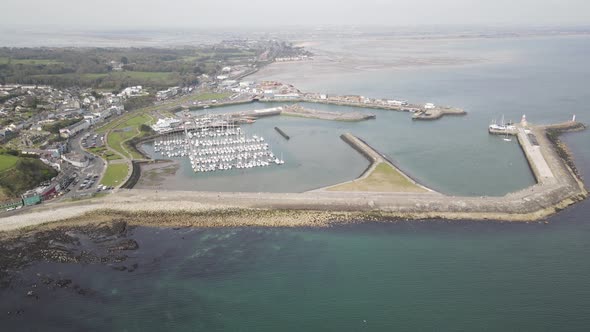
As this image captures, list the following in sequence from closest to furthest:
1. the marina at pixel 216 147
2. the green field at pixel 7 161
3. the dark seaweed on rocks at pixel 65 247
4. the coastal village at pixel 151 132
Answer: the dark seaweed on rocks at pixel 65 247
the green field at pixel 7 161
the coastal village at pixel 151 132
the marina at pixel 216 147

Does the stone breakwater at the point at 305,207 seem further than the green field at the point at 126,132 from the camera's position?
No

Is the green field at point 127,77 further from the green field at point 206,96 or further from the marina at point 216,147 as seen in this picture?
the marina at point 216,147

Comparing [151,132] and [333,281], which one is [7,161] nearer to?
[151,132]

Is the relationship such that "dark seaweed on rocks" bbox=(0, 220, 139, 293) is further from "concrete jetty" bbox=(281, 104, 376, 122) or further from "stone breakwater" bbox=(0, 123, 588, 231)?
"concrete jetty" bbox=(281, 104, 376, 122)

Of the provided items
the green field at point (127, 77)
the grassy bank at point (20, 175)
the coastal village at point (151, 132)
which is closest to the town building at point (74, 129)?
the coastal village at point (151, 132)

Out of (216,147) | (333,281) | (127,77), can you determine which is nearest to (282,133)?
(216,147)

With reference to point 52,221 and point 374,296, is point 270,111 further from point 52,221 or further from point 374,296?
point 374,296
